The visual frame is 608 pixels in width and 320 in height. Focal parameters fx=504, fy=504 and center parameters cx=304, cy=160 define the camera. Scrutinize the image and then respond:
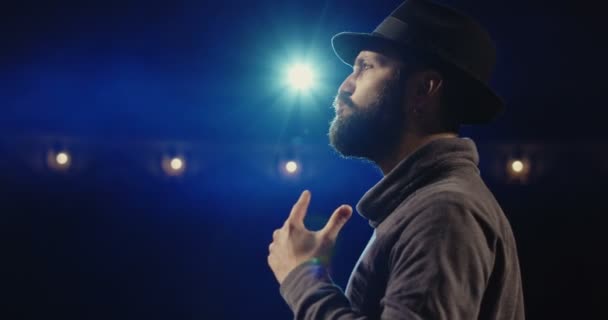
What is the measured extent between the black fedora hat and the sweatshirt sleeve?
394 mm

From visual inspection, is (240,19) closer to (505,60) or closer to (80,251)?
(505,60)

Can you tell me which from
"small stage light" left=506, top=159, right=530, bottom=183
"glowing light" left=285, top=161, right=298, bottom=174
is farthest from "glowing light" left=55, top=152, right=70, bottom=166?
"small stage light" left=506, top=159, right=530, bottom=183

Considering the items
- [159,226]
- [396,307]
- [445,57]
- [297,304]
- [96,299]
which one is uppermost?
[159,226]

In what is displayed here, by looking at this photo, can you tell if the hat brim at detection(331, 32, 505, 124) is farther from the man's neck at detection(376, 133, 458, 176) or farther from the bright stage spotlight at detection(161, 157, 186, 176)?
the bright stage spotlight at detection(161, 157, 186, 176)

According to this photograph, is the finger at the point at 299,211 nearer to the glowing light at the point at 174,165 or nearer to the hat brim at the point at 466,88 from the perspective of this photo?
the hat brim at the point at 466,88

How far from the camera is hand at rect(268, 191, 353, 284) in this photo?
101 cm

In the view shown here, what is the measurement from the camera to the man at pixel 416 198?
804mm

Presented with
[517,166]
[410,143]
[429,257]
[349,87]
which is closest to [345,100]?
[349,87]

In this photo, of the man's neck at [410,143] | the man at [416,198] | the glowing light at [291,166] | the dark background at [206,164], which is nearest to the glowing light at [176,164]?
the dark background at [206,164]

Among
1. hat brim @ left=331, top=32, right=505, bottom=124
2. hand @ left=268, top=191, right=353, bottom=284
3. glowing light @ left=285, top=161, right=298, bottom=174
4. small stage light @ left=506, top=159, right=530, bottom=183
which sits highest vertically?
glowing light @ left=285, top=161, right=298, bottom=174

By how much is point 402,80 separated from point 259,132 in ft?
18.6

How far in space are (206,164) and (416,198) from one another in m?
6.59

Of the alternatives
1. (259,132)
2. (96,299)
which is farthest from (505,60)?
(96,299)

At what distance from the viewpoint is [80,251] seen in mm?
7613
